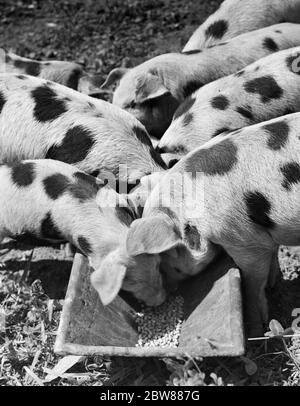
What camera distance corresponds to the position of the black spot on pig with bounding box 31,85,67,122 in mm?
5531

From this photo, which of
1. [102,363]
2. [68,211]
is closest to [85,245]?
[68,211]

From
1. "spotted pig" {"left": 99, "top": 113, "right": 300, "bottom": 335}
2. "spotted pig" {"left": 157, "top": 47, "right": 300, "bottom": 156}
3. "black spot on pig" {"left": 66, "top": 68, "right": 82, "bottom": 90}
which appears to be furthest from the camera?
"black spot on pig" {"left": 66, "top": 68, "right": 82, "bottom": 90}

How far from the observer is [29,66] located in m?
6.64

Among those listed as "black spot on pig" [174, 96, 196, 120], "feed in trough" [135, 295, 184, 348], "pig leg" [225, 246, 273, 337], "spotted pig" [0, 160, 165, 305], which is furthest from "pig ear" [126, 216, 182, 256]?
"black spot on pig" [174, 96, 196, 120]

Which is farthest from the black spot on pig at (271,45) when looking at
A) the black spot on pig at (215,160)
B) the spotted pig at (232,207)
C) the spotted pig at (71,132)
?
the black spot on pig at (215,160)

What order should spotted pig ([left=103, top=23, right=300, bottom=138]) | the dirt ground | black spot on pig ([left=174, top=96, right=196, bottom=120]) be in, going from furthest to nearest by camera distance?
spotted pig ([left=103, top=23, right=300, bottom=138]) < black spot on pig ([left=174, top=96, right=196, bottom=120]) < the dirt ground

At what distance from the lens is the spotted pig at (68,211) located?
4.80m

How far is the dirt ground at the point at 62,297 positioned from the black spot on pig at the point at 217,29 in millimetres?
1100

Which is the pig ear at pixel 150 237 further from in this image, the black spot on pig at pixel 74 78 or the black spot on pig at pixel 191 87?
the black spot on pig at pixel 74 78

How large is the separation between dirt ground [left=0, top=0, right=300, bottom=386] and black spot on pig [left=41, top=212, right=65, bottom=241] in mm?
427

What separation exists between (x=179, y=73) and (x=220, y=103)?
28.5 inches

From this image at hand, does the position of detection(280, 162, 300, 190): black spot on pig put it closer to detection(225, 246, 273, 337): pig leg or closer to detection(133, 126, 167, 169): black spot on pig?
detection(225, 246, 273, 337): pig leg

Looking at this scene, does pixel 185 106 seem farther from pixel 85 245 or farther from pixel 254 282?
pixel 254 282
